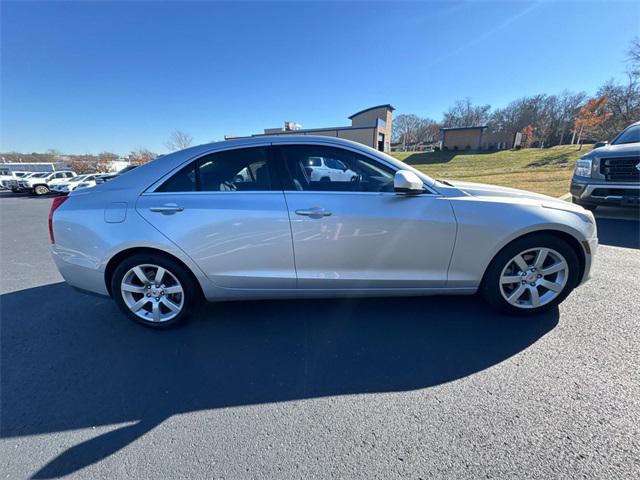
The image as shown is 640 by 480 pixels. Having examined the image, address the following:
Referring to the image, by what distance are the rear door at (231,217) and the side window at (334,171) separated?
→ 200 millimetres

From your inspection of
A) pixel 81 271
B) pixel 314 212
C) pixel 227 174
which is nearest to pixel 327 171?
pixel 314 212

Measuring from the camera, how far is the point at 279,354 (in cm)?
231

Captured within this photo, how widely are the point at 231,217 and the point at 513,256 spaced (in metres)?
2.48

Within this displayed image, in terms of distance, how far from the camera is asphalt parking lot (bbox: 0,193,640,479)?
150 centimetres

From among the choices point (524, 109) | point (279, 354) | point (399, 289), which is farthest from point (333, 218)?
point (524, 109)

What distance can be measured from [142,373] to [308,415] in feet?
4.31

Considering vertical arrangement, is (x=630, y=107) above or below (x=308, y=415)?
above

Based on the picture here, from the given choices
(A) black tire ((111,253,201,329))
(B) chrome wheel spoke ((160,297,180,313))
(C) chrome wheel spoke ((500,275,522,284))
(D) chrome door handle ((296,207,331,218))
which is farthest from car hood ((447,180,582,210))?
(B) chrome wheel spoke ((160,297,180,313))

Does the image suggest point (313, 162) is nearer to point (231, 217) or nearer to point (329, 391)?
point (231, 217)

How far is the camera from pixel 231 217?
2.36 m

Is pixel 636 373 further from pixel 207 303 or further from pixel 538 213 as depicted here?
pixel 207 303

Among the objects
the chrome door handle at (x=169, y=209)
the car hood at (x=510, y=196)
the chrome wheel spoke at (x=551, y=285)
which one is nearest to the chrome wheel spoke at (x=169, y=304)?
the chrome door handle at (x=169, y=209)

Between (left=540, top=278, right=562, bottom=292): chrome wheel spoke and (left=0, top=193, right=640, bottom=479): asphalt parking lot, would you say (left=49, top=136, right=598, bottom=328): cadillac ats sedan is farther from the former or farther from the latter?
(left=0, top=193, right=640, bottom=479): asphalt parking lot

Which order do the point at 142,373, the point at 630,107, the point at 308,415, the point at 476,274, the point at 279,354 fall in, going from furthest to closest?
the point at 630,107
the point at 476,274
the point at 279,354
the point at 142,373
the point at 308,415
